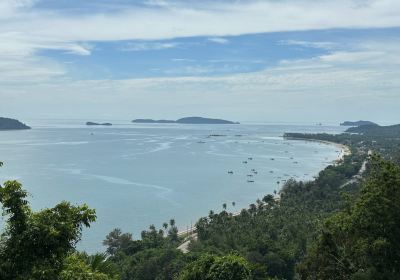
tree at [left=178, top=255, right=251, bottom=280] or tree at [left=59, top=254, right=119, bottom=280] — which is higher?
Answer: tree at [left=59, top=254, right=119, bottom=280]

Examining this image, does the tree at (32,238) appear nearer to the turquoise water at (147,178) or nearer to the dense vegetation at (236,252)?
the dense vegetation at (236,252)

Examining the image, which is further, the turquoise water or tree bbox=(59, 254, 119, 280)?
the turquoise water

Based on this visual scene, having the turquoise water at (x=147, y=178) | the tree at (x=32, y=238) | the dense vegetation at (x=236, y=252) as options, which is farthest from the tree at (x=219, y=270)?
the turquoise water at (x=147, y=178)

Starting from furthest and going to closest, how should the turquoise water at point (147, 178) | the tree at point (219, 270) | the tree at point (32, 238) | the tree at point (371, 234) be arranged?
the turquoise water at point (147, 178) → the tree at point (219, 270) → the tree at point (371, 234) → the tree at point (32, 238)

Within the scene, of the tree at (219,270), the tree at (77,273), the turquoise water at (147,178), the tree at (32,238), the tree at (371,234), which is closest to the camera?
the tree at (32,238)

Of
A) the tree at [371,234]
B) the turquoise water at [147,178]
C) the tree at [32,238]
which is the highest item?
the tree at [32,238]

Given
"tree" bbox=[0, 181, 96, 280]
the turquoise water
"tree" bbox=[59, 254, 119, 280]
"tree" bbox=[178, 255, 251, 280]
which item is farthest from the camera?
the turquoise water

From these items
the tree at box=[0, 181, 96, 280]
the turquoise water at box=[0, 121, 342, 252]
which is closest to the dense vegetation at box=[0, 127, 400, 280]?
the tree at box=[0, 181, 96, 280]

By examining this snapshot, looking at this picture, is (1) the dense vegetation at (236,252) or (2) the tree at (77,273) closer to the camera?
(1) the dense vegetation at (236,252)

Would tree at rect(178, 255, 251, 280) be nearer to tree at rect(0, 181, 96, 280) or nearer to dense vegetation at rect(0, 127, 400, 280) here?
dense vegetation at rect(0, 127, 400, 280)

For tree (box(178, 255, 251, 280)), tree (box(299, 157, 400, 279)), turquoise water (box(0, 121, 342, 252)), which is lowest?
turquoise water (box(0, 121, 342, 252))

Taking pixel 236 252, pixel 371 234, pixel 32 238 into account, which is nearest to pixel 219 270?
pixel 371 234
